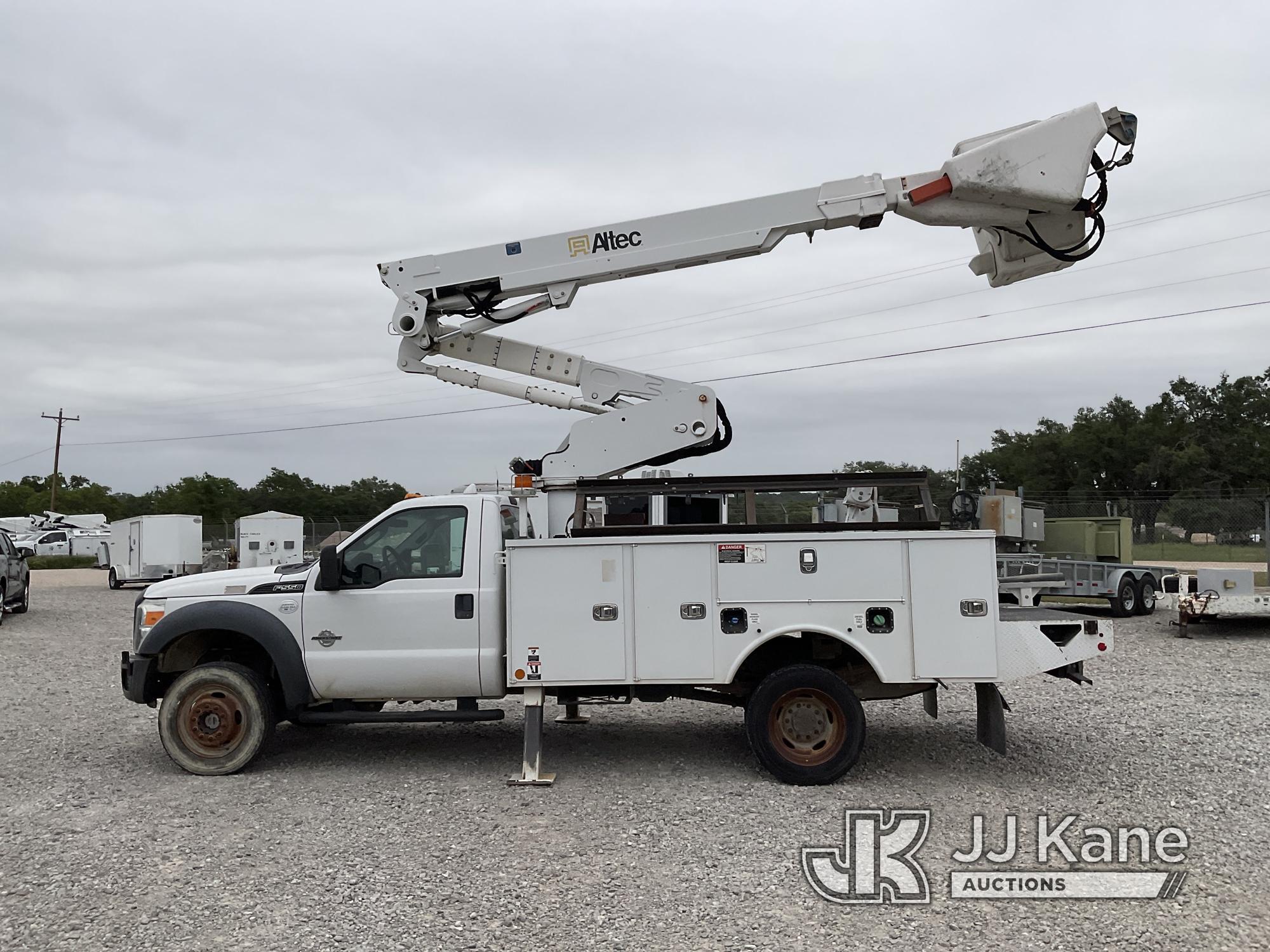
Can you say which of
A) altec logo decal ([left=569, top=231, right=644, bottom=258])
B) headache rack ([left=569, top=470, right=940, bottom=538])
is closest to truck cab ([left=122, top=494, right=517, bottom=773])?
headache rack ([left=569, top=470, right=940, bottom=538])

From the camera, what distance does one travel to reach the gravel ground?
4922 millimetres

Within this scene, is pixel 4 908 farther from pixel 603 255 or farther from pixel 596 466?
pixel 603 255

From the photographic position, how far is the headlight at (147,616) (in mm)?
7949

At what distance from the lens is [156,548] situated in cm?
3045

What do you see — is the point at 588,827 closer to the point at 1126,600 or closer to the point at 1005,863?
the point at 1005,863

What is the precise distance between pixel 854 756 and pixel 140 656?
526 cm

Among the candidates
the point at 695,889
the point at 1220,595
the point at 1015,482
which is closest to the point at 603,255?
the point at 695,889

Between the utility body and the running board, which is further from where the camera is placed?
the running board

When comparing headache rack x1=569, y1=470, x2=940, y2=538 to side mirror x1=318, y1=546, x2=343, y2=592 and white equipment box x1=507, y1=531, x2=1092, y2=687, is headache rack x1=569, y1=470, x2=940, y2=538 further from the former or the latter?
side mirror x1=318, y1=546, x2=343, y2=592

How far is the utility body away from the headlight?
0.06 feet

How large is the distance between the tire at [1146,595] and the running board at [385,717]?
1575cm

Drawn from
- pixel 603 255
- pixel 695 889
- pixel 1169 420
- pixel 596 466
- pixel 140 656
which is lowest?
pixel 695 889

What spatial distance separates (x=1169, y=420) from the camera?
5912cm

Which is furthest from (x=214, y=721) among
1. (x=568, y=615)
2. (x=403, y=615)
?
(x=568, y=615)
